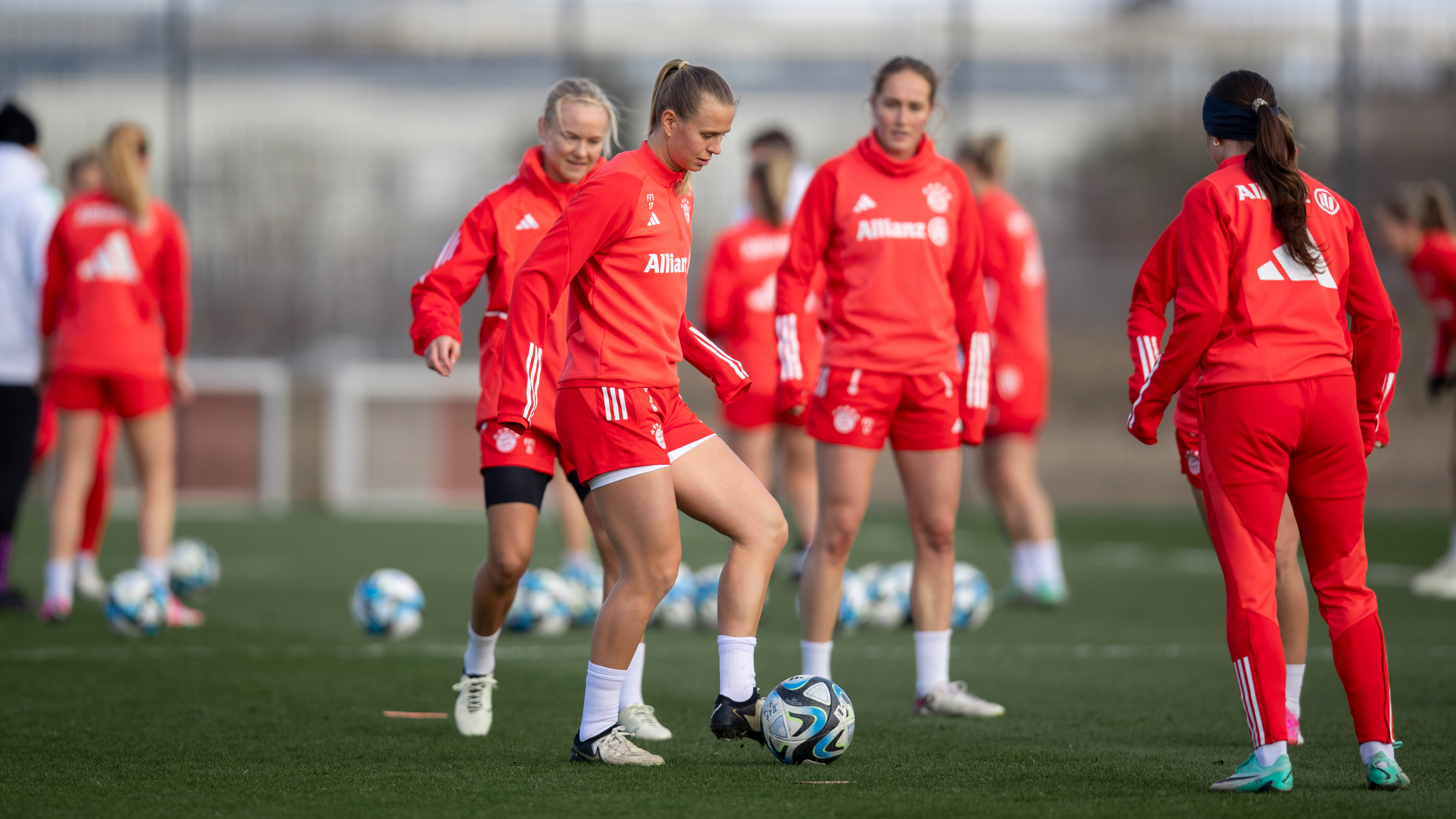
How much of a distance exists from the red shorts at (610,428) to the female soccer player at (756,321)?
4423 mm

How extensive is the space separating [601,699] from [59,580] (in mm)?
4598

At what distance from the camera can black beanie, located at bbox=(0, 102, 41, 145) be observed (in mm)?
8461

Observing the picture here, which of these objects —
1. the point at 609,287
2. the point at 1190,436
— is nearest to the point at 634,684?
the point at 609,287

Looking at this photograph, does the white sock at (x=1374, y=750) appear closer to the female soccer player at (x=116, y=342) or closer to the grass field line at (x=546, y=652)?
the grass field line at (x=546, y=652)

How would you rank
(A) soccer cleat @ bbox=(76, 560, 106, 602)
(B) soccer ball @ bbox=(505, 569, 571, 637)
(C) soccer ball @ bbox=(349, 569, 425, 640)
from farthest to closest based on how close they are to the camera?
(A) soccer cleat @ bbox=(76, 560, 106, 602) < (B) soccer ball @ bbox=(505, 569, 571, 637) < (C) soccer ball @ bbox=(349, 569, 425, 640)

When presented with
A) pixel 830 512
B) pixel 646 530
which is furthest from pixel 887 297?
pixel 646 530

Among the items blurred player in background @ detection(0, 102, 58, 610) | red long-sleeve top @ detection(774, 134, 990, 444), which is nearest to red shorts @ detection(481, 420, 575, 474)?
red long-sleeve top @ detection(774, 134, 990, 444)

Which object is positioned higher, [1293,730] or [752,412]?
[752,412]

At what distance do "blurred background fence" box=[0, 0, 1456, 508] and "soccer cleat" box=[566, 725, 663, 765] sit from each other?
12.6 metres

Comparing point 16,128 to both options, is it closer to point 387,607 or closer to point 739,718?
point 387,607

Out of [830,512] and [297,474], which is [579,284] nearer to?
[830,512]

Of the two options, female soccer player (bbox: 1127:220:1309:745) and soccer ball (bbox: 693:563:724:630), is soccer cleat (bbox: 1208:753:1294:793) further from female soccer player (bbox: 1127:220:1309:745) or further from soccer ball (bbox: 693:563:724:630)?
soccer ball (bbox: 693:563:724:630)

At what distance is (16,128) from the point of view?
27.8 ft

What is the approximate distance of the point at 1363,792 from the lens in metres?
4.05
